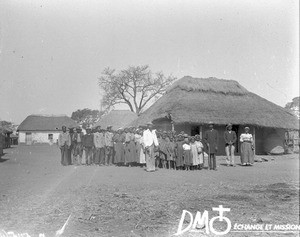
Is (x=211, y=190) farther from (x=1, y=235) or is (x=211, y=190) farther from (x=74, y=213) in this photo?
(x=1, y=235)

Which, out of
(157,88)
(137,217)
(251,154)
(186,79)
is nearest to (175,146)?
(251,154)

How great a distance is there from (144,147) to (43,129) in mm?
23163

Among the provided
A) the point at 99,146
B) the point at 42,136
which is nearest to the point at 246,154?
the point at 99,146

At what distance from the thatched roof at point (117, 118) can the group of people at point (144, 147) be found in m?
24.1

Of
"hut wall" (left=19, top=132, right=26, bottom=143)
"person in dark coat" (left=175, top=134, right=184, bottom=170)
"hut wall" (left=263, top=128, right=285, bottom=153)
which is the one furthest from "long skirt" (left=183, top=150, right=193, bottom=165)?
"hut wall" (left=19, top=132, right=26, bottom=143)

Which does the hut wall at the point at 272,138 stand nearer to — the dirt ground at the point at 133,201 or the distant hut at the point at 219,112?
the distant hut at the point at 219,112

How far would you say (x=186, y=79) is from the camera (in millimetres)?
23016

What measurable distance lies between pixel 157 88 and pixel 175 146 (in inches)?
526

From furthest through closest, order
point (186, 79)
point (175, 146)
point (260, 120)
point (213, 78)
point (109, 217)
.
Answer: point (213, 78) < point (186, 79) < point (260, 120) < point (175, 146) < point (109, 217)

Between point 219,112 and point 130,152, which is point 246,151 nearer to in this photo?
point 130,152

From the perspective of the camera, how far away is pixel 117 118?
128ft

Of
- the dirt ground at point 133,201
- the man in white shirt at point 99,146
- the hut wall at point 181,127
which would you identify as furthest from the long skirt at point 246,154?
the hut wall at point 181,127

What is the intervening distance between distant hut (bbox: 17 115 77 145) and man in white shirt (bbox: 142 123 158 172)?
19.6m

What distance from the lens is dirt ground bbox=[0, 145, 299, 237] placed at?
4789mm
